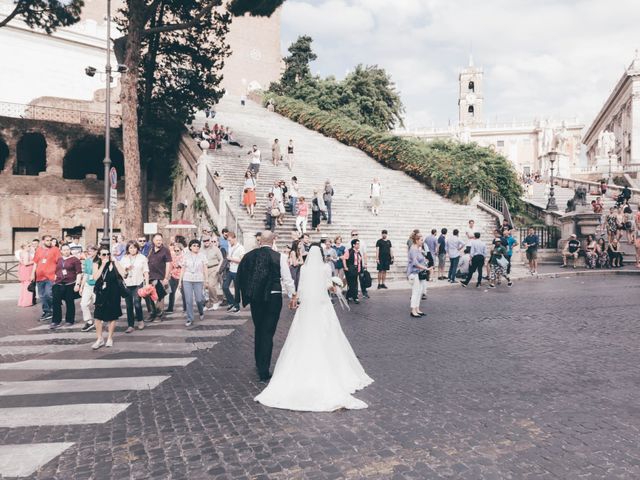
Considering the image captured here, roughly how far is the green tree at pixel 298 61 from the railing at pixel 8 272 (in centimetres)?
2996

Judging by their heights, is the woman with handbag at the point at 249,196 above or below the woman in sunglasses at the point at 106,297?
above

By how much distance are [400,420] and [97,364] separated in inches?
181

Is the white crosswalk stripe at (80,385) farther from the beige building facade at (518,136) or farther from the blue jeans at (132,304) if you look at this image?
the beige building facade at (518,136)

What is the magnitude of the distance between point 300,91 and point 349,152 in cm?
1308

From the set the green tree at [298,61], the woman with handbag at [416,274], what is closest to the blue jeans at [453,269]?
the woman with handbag at [416,274]

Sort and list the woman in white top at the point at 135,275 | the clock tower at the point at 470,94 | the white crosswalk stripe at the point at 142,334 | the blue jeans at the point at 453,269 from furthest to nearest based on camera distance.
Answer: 1. the clock tower at the point at 470,94
2. the blue jeans at the point at 453,269
3. the woman in white top at the point at 135,275
4. the white crosswalk stripe at the point at 142,334

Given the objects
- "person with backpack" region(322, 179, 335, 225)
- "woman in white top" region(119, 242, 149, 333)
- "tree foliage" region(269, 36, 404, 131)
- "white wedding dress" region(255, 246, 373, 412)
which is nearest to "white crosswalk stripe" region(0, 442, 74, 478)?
"white wedding dress" region(255, 246, 373, 412)

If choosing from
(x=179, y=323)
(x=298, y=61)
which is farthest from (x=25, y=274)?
(x=298, y=61)

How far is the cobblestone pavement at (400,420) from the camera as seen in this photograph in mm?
4105

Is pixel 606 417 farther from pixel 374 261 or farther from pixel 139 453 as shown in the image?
pixel 374 261

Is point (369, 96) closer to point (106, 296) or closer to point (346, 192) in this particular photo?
point (346, 192)

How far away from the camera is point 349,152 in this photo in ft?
100

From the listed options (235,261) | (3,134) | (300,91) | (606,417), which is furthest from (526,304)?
(300,91)

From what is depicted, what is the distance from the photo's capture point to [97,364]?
7516mm
